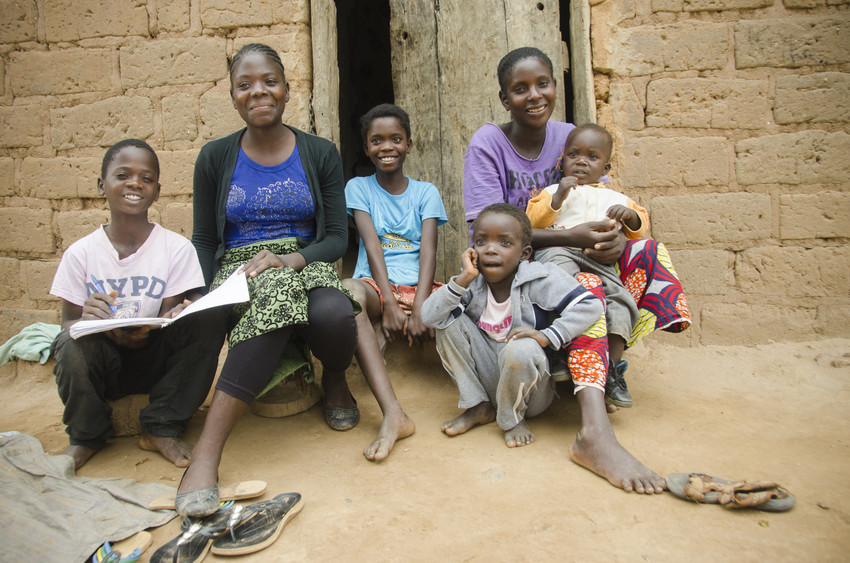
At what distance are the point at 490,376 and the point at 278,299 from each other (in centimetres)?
93

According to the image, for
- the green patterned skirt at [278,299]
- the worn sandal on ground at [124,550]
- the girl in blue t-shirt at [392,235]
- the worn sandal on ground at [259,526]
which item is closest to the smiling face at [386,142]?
the girl in blue t-shirt at [392,235]

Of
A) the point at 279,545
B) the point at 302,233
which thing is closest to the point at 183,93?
the point at 302,233

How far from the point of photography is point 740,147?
9.78 feet

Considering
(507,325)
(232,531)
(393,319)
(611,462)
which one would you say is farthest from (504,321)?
(232,531)

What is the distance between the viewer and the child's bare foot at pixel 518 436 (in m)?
2.11

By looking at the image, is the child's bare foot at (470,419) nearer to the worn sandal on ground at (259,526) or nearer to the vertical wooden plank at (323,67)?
the worn sandal on ground at (259,526)

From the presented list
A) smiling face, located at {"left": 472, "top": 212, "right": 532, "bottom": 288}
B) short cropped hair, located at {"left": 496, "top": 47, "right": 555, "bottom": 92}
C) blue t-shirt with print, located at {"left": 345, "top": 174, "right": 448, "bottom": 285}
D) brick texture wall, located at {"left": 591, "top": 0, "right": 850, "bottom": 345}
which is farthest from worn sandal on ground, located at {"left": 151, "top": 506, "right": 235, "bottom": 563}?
brick texture wall, located at {"left": 591, "top": 0, "right": 850, "bottom": 345}

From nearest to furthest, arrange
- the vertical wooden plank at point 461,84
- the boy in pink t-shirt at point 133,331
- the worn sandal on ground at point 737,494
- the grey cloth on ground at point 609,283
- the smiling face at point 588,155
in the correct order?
the worn sandal on ground at point 737,494 → the boy in pink t-shirt at point 133,331 → the grey cloth on ground at point 609,283 → the smiling face at point 588,155 → the vertical wooden plank at point 461,84

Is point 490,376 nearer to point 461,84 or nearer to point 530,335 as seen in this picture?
point 530,335

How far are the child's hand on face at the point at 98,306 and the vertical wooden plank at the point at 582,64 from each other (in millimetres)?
2563

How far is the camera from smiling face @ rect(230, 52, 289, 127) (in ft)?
7.51

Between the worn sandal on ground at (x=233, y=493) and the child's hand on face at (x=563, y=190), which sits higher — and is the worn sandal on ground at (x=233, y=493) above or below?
below

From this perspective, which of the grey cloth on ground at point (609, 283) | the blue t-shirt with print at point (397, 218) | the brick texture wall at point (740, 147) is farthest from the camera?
the brick texture wall at point (740, 147)

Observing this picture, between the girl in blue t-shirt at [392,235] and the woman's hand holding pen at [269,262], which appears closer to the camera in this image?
the woman's hand holding pen at [269,262]
